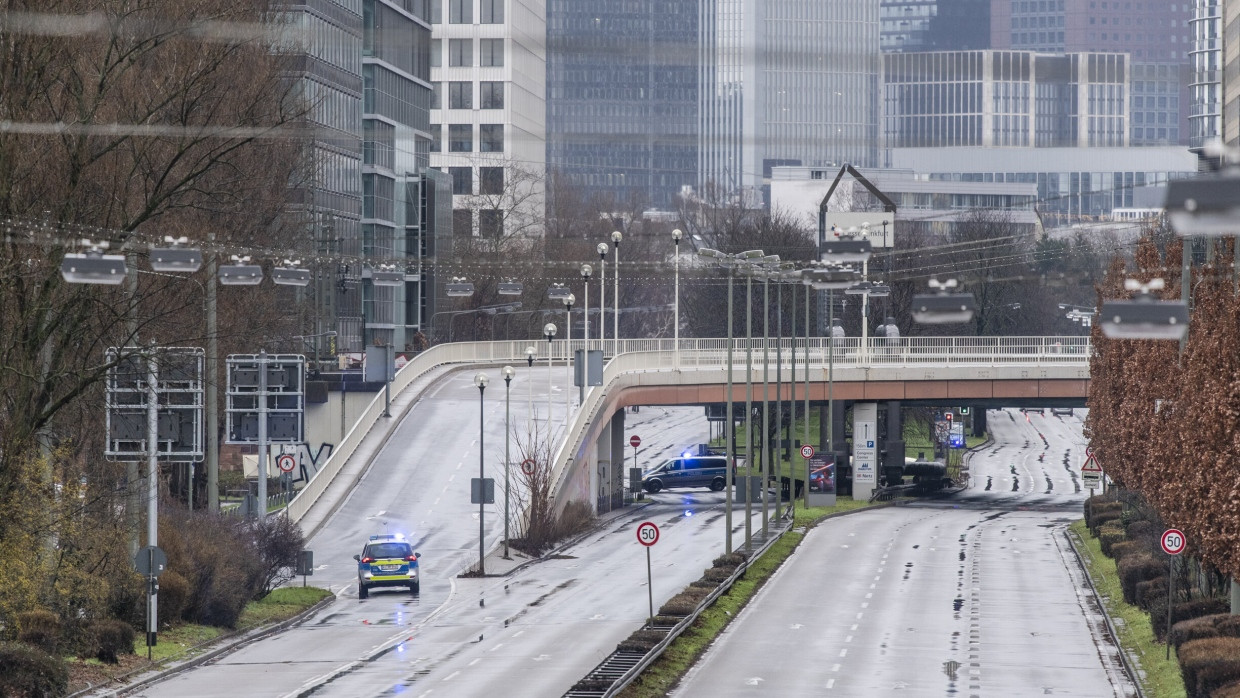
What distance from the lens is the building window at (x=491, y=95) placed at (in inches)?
6142

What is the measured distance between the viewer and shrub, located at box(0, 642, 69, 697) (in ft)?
102

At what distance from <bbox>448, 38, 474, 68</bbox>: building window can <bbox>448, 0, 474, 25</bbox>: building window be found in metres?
1.75

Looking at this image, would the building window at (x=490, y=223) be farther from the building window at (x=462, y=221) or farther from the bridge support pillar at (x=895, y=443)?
the bridge support pillar at (x=895, y=443)

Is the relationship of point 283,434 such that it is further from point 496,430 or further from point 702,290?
point 702,290

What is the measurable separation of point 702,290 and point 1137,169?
44392mm

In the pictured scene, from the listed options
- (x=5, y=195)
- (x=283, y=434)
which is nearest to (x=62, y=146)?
(x=5, y=195)

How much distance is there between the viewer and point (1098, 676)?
120 feet

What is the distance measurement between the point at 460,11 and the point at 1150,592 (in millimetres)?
119424

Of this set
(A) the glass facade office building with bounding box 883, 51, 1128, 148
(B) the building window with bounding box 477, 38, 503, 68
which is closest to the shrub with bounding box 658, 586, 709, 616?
(A) the glass facade office building with bounding box 883, 51, 1128, 148

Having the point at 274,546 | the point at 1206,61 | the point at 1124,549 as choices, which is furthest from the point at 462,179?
the point at 274,546

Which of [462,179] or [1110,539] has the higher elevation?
[462,179]

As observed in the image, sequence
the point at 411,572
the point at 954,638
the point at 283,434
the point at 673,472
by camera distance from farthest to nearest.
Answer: the point at 673,472
the point at 411,572
the point at 283,434
the point at 954,638

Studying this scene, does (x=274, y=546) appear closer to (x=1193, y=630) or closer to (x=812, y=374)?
(x=1193, y=630)

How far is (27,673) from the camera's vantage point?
31.3 m
